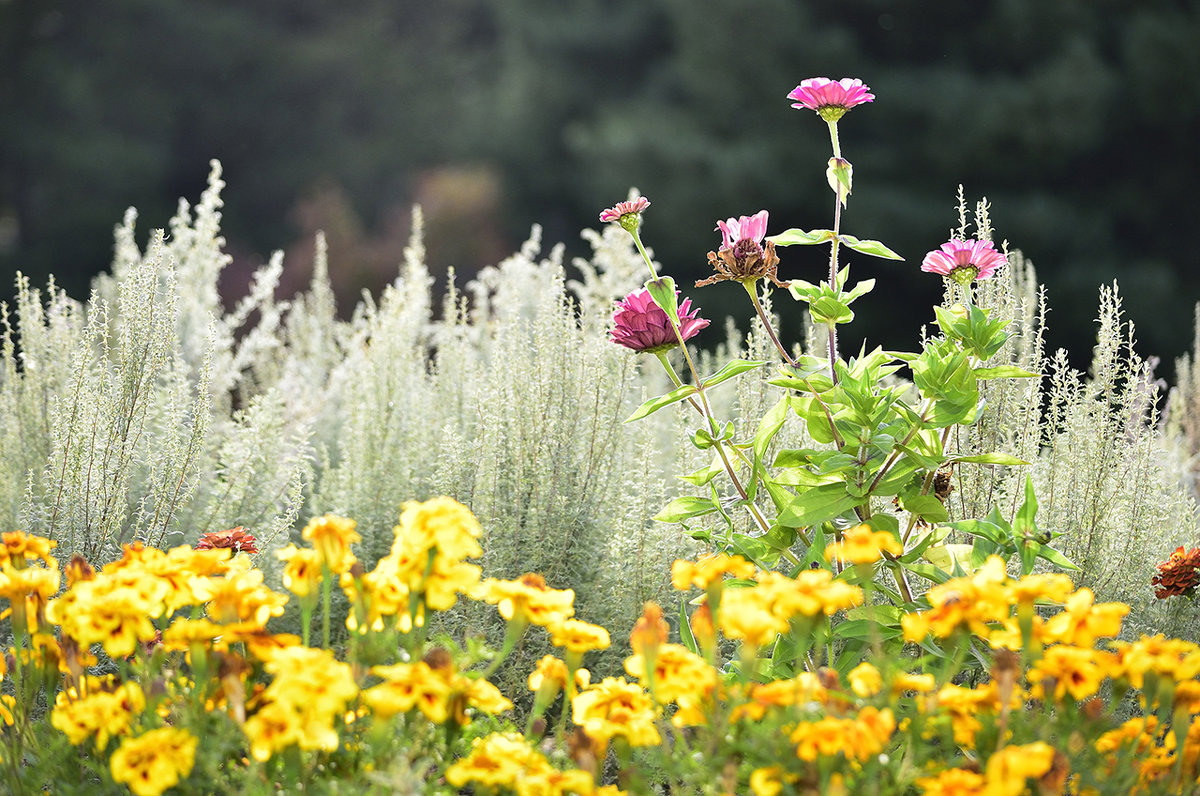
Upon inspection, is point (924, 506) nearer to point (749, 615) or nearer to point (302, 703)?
point (749, 615)

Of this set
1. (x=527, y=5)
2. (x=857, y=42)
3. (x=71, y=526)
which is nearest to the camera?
(x=71, y=526)

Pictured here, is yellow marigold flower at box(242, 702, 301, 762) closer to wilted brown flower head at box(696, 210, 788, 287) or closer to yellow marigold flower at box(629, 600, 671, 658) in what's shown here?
yellow marigold flower at box(629, 600, 671, 658)

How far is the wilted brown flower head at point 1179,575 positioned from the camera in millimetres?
2014

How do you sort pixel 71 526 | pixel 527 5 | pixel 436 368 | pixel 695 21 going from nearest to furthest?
pixel 71 526, pixel 436 368, pixel 695 21, pixel 527 5

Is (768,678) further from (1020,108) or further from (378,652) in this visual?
(1020,108)

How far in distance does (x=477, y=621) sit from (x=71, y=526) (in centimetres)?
81

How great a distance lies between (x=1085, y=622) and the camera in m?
1.22

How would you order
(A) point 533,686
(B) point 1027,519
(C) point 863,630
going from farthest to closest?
(C) point 863,630 < (B) point 1027,519 < (A) point 533,686

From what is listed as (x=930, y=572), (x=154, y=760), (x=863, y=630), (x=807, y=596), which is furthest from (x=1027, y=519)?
(x=154, y=760)

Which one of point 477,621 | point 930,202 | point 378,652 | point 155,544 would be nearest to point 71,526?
point 155,544

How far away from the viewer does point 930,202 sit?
31.8 feet

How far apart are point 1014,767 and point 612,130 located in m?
10.6

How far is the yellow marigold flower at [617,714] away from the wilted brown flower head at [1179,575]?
120cm

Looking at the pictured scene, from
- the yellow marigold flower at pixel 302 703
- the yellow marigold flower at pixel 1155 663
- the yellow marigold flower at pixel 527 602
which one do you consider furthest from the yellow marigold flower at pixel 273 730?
the yellow marigold flower at pixel 1155 663
